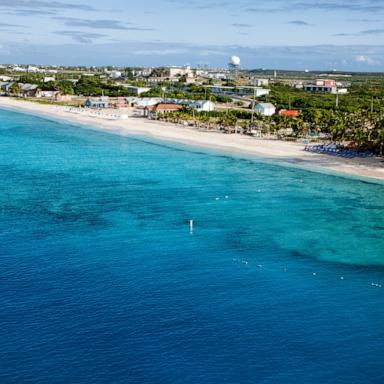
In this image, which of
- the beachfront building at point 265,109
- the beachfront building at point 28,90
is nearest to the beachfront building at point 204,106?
the beachfront building at point 265,109

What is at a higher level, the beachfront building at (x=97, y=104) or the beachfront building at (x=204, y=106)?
the beachfront building at (x=204, y=106)

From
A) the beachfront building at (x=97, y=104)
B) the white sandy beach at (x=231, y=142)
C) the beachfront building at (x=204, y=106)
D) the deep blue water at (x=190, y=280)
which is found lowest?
the deep blue water at (x=190, y=280)

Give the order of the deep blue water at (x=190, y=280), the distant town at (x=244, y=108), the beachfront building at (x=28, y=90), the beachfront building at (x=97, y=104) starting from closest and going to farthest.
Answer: the deep blue water at (x=190, y=280) < the distant town at (x=244, y=108) < the beachfront building at (x=97, y=104) < the beachfront building at (x=28, y=90)

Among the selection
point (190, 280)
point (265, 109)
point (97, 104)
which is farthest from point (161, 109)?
point (190, 280)

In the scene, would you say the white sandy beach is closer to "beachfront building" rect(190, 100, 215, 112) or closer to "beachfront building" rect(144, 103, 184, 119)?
"beachfront building" rect(144, 103, 184, 119)

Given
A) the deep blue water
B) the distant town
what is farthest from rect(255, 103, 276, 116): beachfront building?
the deep blue water

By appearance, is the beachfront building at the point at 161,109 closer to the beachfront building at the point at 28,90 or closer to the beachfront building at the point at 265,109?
the beachfront building at the point at 265,109

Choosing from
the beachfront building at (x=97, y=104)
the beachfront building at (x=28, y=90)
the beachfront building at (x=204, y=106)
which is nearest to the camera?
the beachfront building at (x=204, y=106)
